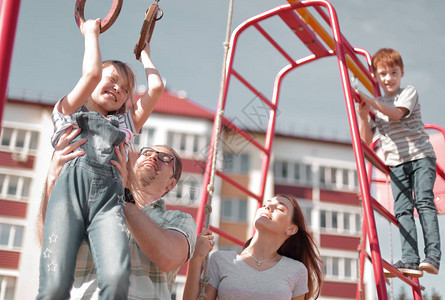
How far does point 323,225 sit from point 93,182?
23534 mm

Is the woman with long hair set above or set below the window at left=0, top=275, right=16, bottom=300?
above

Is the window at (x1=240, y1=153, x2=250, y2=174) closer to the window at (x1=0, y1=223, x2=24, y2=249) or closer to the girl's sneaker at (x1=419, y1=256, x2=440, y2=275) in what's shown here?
the window at (x1=0, y1=223, x2=24, y2=249)

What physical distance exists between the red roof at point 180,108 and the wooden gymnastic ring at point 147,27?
2073 centimetres

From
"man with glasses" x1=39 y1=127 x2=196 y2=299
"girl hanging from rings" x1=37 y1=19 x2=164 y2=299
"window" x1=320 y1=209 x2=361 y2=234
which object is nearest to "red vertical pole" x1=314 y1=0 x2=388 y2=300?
"man with glasses" x1=39 y1=127 x2=196 y2=299

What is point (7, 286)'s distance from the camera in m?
20.5

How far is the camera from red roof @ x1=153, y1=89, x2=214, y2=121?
915 inches

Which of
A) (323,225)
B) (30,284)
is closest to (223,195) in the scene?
(323,225)

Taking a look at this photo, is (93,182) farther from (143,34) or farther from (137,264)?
(143,34)

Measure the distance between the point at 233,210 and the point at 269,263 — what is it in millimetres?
20127

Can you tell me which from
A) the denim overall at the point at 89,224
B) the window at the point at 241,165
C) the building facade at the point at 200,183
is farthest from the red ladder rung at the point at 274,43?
the window at the point at 241,165

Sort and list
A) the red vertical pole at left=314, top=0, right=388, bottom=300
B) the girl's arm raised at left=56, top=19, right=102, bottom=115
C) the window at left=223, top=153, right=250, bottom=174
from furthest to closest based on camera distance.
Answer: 1. the window at left=223, top=153, right=250, bottom=174
2. the red vertical pole at left=314, top=0, right=388, bottom=300
3. the girl's arm raised at left=56, top=19, right=102, bottom=115

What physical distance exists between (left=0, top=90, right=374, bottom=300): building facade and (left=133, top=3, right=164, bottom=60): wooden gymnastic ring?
17.2 metres

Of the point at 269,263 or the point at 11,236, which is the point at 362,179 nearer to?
the point at 269,263

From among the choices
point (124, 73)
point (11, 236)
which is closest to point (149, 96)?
point (124, 73)
